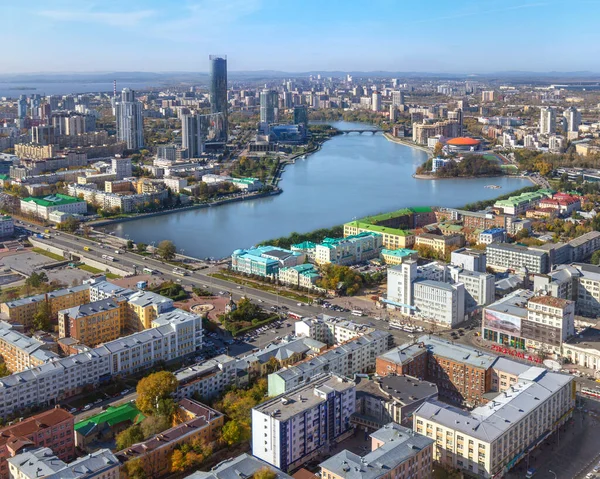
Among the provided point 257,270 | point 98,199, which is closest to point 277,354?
point 257,270

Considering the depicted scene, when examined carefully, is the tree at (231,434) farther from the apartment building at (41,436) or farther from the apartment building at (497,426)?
the apartment building at (497,426)

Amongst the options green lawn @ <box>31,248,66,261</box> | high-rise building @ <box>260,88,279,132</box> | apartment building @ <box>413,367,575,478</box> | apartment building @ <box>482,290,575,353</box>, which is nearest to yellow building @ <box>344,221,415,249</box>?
apartment building @ <box>482,290,575,353</box>

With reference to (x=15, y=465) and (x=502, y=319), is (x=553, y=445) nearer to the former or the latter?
(x=502, y=319)

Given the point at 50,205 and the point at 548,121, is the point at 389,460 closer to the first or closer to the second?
the point at 50,205

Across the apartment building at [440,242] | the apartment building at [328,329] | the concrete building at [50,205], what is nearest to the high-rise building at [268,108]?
the concrete building at [50,205]

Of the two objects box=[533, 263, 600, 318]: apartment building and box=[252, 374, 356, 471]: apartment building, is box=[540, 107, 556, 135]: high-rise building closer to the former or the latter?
box=[533, 263, 600, 318]: apartment building
